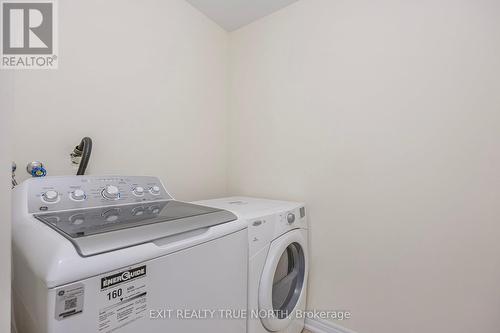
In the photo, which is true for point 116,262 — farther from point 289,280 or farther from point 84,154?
point 289,280

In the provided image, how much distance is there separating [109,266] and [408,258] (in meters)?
1.30

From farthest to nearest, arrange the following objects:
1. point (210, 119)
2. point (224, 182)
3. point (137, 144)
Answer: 1. point (224, 182)
2. point (210, 119)
3. point (137, 144)

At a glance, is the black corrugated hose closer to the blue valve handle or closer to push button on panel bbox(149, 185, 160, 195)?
the blue valve handle

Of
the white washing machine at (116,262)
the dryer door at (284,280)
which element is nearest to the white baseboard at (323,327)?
the dryer door at (284,280)

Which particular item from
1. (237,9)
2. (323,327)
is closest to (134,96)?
(237,9)

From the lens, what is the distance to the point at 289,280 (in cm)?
132

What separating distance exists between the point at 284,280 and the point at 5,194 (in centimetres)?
123

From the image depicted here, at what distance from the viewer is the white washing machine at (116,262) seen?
465 mm

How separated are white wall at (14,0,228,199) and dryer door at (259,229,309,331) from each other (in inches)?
29.8

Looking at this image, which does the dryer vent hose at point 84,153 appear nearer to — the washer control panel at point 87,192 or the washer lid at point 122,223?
the washer control panel at point 87,192

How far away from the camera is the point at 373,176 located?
1258mm

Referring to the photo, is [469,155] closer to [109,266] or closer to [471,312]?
[471,312]

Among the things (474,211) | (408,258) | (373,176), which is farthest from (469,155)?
(408,258)

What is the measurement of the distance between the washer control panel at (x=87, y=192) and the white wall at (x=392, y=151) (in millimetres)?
857
